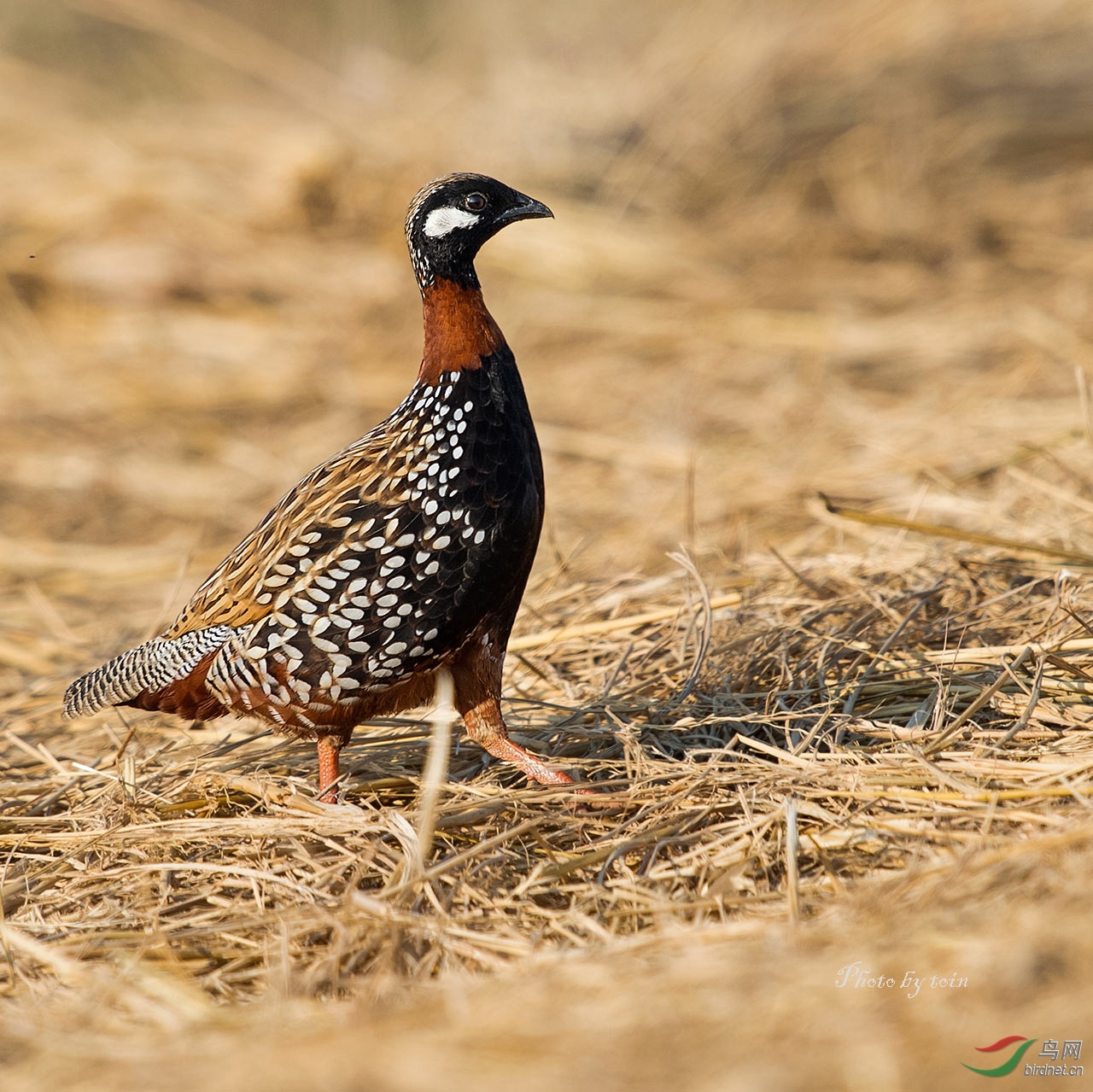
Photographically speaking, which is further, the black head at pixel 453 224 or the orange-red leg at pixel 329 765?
the orange-red leg at pixel 329 765

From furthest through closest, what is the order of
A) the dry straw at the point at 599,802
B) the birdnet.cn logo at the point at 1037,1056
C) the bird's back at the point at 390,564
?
1. the bird's back at the point at 390,564
2. the dry straw at the point at 599,802
3. the birdnet.cn logo at the point at 1037,1056

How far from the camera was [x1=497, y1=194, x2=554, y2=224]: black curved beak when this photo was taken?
4125 millimetres

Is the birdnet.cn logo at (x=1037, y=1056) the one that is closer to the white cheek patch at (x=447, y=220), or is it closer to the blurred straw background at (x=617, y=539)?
the blurred straw background at (x=617, y=539)

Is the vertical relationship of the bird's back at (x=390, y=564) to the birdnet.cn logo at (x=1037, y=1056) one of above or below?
above

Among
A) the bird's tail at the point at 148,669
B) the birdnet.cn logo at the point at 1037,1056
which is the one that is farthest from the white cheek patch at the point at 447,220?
the birdnet.cn logo at the point at 1037,1056

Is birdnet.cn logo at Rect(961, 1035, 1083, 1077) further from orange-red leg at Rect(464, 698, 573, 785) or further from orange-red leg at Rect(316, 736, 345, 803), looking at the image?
orange-red leg at Rect(316, 736, 345, 803)

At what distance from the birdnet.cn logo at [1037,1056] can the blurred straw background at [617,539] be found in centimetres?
3

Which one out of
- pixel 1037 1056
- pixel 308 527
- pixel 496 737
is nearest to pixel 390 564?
pixel 308 527

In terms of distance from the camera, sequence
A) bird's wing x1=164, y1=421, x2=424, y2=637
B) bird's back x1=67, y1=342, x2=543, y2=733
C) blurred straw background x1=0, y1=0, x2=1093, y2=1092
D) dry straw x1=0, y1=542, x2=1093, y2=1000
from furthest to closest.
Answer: bird's wing x1=164, y1=421, x2=424, y2=637, bird's back x1=67, y1=342, x2=543, y2=733, dry straw x1=0, y1=542, x2=1093, y2=1000, blurred straw background x1=0, y1=0, x2=1093, y2=1092

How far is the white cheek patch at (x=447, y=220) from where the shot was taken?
4.03m

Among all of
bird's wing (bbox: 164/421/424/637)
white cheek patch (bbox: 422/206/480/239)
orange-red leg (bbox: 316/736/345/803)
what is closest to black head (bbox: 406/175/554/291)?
white cheek patch (bbox: 422/206/480/239)

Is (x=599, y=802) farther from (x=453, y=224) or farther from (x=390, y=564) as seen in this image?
(x=453, y=224)

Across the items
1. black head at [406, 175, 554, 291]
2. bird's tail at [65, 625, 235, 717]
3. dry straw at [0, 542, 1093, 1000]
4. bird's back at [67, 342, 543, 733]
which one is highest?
black head at [406, 175, 554, 291]

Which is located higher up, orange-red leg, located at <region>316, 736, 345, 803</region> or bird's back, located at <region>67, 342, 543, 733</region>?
bird's back, located at <region>67, 342, 543, 733</region>
